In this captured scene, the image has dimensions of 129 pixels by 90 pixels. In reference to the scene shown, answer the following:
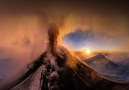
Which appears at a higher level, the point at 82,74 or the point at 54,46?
the point at 54,46

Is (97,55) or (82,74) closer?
(82,74)

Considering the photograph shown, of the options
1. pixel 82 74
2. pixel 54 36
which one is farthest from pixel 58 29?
pixel 82 74

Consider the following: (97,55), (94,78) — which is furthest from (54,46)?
(97,55)

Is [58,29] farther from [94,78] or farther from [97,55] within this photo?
[97,55]

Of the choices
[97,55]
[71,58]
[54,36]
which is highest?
[54,36]

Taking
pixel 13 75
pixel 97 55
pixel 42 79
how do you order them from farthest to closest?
pixel 97 55 < pixel 13 75 < pixel 42 79

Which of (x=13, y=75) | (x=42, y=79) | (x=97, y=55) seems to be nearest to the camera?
(x=42, y=79)
